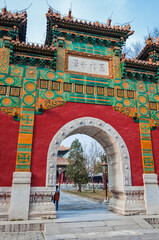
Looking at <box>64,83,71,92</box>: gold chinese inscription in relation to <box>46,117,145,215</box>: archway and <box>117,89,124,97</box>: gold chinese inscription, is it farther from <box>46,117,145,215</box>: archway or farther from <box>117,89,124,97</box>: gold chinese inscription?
<box>117,89,124,97</box>: gold chinese inscription

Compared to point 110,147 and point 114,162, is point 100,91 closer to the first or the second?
point 110,147

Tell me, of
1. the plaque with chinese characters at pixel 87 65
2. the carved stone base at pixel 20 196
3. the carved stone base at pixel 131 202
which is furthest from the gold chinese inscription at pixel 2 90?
the carved stone base at pixel 131 202

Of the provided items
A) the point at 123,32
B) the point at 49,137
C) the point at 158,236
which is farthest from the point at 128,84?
the point at 158,236

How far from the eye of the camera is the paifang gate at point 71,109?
6.47m

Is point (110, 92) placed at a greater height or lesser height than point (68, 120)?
greater

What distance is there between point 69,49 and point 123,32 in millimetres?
2764

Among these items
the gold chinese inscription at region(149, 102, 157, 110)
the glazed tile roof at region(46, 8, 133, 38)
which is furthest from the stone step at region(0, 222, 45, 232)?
the glazed tile roof at region(46, 8, 133, 38)

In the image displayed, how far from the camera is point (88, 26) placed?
859 cm

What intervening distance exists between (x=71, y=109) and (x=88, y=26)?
13.1ft

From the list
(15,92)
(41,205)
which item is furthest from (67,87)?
(41,205)

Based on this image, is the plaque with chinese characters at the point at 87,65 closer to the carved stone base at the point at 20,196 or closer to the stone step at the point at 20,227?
the carved stone base at the point at 20,196

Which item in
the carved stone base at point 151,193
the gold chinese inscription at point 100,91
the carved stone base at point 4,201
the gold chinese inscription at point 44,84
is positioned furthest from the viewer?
the gold chinese inscription at point 100,91

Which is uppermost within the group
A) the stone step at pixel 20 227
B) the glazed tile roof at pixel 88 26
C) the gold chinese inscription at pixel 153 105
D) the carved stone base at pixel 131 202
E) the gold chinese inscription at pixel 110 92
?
the glazed tile roof at pixel 88 26

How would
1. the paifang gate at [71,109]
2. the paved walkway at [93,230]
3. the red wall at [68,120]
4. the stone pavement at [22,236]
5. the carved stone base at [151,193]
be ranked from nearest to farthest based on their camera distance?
the stone pavement at [22,236] → the paved walkway at [93,230] → the paifang gate at [71,109] → the red wall at [68,120] → the carved stone base at [151,193]
